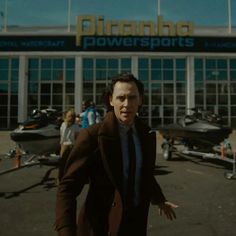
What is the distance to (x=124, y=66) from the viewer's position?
2459cm

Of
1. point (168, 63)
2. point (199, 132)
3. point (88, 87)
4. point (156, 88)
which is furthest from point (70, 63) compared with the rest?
point (199, 132)

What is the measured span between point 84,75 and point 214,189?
1871 centimetres

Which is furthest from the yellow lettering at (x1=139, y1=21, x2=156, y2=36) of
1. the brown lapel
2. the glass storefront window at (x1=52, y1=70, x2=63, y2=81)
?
the brown lapel

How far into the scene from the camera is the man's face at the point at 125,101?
6.16ft

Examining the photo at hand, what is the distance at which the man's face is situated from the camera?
1.88 m

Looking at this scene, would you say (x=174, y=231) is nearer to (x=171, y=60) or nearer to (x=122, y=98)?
(x=122, y=98)

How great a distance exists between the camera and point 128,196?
74.2 inches

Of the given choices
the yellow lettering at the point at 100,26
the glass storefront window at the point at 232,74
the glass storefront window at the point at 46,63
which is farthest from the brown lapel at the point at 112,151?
the glass storefront window at the point at 232,74

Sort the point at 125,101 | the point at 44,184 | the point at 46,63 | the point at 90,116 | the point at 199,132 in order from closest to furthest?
the point at 125,101
the point at 44,184
the point at 90,116
the point at 199,132
the point at 46,63

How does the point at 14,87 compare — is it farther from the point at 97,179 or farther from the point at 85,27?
the point at 97,179

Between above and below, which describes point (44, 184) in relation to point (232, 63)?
below

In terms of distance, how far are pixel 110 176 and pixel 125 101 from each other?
409 millimetres

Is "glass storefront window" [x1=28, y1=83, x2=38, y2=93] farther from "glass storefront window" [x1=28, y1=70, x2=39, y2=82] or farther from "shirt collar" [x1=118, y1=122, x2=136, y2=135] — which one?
"shirt collar" [x1=118, y1=122, x2=136, y2=135]

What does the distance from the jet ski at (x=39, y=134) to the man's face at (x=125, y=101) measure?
7067 millimetres
